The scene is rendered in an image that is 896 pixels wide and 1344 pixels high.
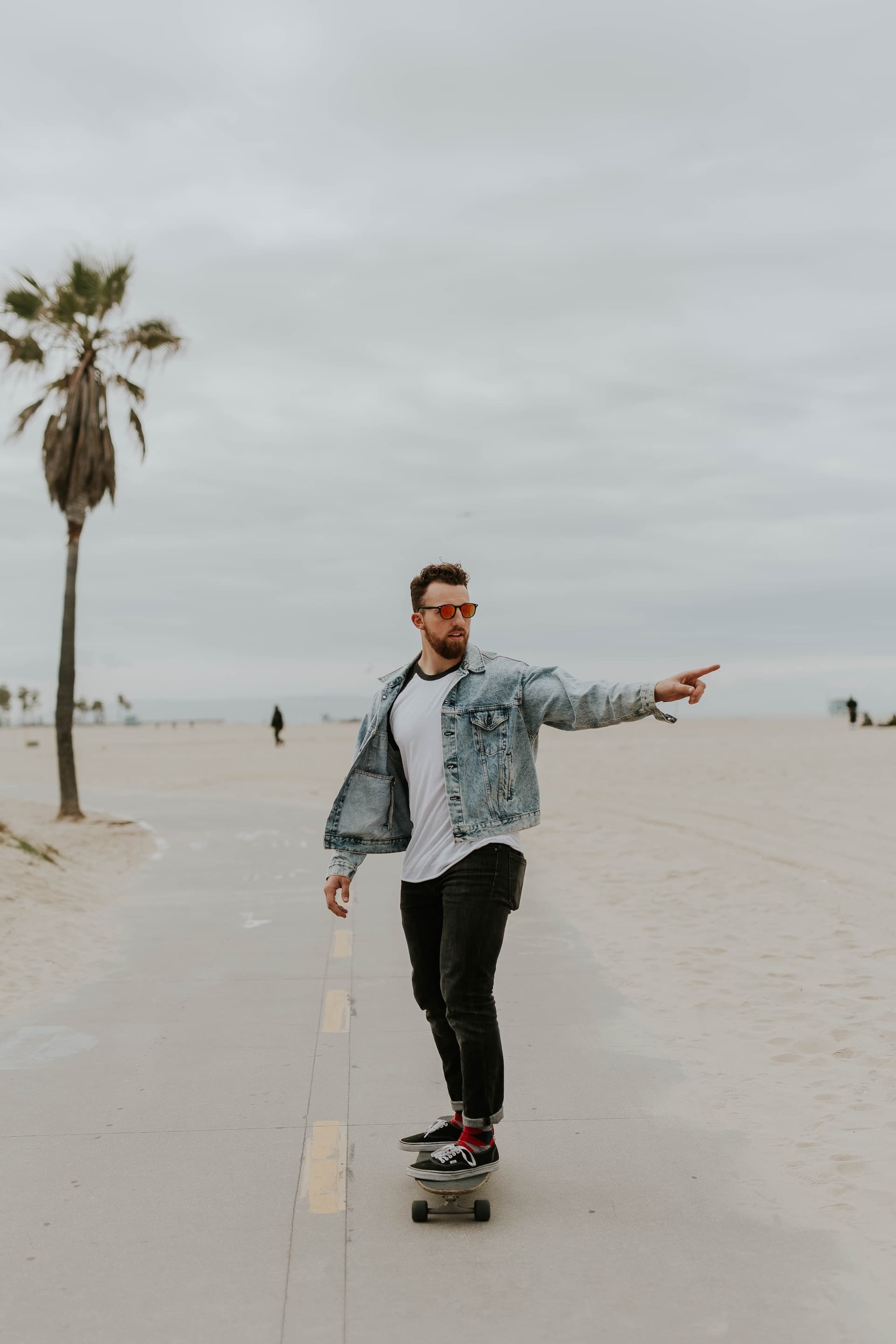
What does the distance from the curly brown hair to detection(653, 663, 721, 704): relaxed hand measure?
85 centimetres

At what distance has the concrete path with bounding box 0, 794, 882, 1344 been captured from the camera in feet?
11.5

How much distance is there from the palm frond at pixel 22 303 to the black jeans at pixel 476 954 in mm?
18957

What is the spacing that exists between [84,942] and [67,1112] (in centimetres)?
445

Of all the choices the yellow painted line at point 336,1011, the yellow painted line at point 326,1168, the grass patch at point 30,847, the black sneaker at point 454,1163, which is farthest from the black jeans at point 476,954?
the grass patch at point 30,847

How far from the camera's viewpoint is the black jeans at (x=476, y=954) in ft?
13.9

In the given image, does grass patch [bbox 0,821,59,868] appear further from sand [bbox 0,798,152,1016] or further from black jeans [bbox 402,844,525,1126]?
black jeans [bbox 402,844,525,1126]

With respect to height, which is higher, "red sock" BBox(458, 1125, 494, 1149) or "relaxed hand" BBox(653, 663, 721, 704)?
"relaxed hand" BBox(653, 663, 721, 704)

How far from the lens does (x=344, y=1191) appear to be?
4.45 metres

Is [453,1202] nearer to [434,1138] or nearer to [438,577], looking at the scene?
[434,1138]

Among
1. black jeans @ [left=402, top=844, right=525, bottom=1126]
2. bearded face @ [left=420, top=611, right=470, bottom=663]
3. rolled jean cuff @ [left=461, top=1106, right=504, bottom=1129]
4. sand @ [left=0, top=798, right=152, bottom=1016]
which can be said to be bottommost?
sand @ [left=0, top=798, right=152, bottom=1016]

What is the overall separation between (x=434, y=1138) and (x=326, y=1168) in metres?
0.49

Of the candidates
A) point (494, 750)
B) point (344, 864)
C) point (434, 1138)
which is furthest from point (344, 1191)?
point (494, 750)

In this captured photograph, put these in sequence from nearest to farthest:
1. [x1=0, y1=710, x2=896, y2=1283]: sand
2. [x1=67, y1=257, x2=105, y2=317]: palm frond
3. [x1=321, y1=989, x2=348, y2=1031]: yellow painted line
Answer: [x1=0, y1=710, x2=896, y2=1283]: sand < [x1=321, y1=989, x2=348, y2=1031]: yellow painted line < [x1=67, y1=257, x2=105, y2=317]: palm frond

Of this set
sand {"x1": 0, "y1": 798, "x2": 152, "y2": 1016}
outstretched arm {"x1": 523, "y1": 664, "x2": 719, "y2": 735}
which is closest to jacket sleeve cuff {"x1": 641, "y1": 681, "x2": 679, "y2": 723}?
outstretched arm {"x1": 523, "y1": 664, "x2": 719, "y2": 735}
